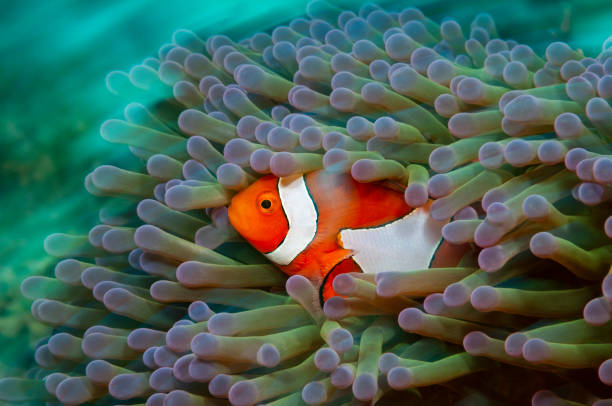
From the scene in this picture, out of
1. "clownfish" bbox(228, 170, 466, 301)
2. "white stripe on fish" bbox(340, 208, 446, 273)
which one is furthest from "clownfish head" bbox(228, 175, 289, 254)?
"white stripe on fish" bbox(340, 208, 446, 273)

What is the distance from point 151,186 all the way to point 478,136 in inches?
23.9

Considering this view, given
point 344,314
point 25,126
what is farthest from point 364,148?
point 25,126

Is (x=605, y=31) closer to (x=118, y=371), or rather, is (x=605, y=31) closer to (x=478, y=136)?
(x=478, y=136)

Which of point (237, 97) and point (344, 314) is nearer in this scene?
point (344, 314)

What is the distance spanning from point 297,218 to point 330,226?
0.06m

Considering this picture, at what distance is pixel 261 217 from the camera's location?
40.4 inches

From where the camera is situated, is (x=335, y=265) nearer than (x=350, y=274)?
No

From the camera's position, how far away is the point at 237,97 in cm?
117

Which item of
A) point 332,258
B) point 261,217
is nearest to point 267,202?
point 261,217

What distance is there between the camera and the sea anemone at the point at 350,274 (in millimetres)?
811

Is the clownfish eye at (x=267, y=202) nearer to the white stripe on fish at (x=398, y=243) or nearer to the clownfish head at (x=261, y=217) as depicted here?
the clownfish head at (x=261, y=217)

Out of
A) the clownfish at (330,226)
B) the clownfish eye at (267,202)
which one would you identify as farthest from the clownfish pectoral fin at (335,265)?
the clownfish eye at (267,202)

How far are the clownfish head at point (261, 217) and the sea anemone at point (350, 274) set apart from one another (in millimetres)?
45

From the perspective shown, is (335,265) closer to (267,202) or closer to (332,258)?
(332,258)
